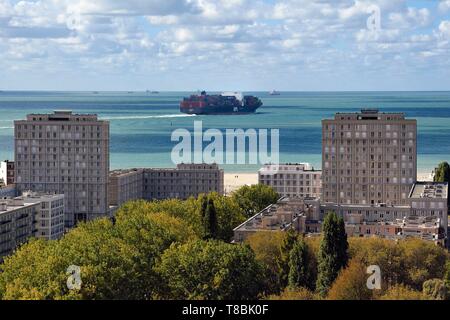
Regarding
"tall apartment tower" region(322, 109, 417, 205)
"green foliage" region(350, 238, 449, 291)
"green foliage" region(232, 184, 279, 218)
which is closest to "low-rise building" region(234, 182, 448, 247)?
"tall apartment tower" region(322, 109, 417, 205)

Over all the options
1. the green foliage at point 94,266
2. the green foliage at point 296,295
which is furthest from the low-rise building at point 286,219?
the green foliage at point 296,295

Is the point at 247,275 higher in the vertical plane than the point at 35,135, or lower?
lower

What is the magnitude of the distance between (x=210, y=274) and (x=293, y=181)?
235 feet

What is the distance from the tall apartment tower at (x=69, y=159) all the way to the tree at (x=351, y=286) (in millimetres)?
54208

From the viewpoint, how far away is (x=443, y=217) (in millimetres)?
94625

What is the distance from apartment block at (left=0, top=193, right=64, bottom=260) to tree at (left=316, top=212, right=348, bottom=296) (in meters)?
29.5

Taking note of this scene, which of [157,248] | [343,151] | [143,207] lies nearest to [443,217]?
[343,151]

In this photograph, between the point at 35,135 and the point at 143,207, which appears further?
the point at 35,135

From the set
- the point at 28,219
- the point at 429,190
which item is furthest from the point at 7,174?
the point at 429,190

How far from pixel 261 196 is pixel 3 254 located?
35010 mm

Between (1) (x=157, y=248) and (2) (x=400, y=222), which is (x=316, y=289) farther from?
(2) (x=400, y=222)

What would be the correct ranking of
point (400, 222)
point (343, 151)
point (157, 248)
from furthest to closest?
point (343, 151) < point (400, 222) < point (157, 248)

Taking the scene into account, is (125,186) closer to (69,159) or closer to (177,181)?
(69,159)
